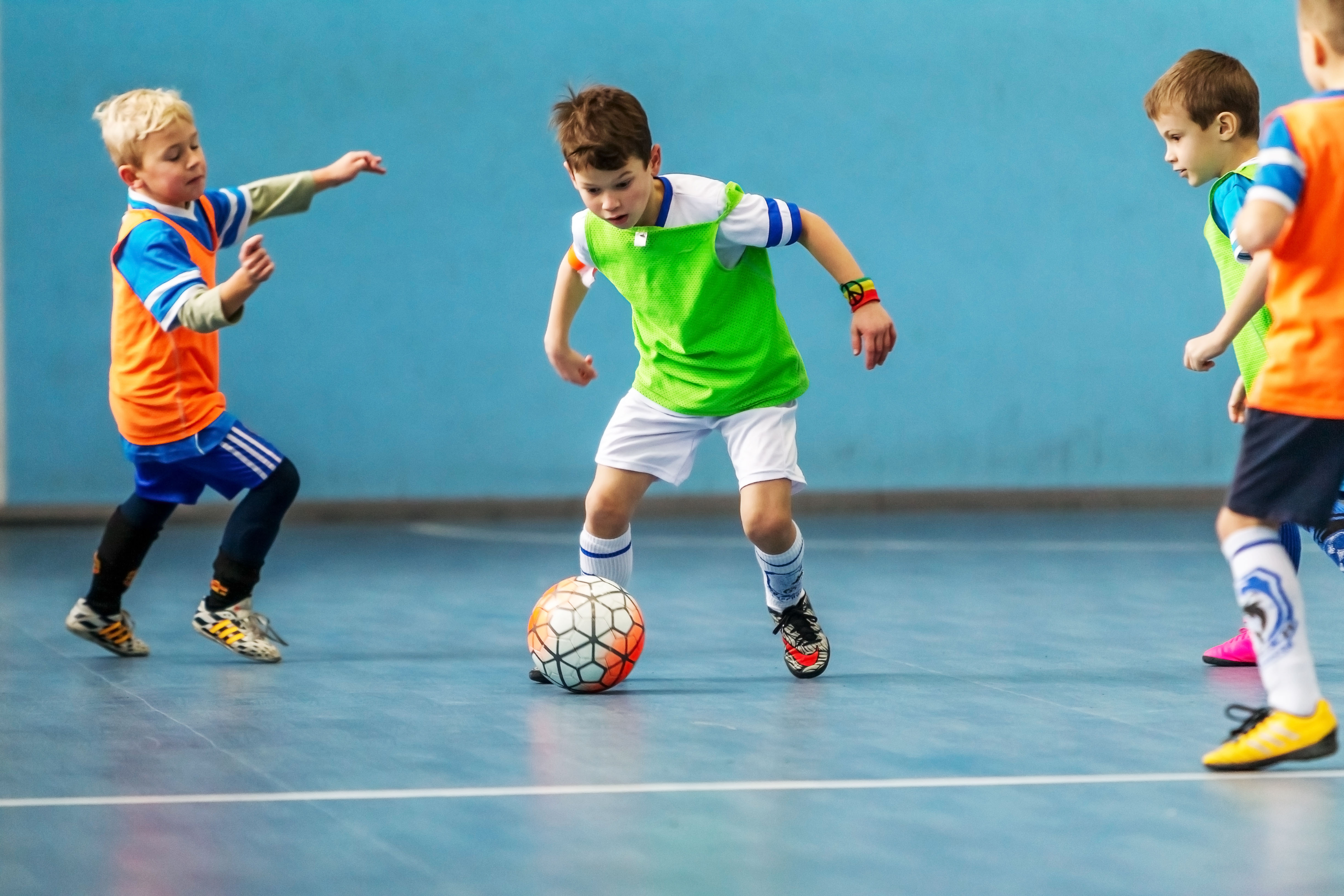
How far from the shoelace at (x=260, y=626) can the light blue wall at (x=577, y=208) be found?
366 centimetres

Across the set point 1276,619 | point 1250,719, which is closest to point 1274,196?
point 1276,619

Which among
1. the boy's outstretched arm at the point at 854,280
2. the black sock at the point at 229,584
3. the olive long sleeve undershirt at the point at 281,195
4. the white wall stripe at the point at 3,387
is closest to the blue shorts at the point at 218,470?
the black sock at the point at 229,584

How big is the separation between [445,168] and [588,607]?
4618mm

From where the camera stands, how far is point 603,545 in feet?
12.4

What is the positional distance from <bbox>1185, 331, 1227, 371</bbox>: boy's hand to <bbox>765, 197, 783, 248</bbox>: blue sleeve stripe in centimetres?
89

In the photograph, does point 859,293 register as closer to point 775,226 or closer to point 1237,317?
point 775,226

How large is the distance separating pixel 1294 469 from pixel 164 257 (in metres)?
2.50

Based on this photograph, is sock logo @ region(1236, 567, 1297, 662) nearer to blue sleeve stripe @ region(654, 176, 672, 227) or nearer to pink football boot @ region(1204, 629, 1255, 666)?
pink football boot @ region(1204, 629, 1255, 666)

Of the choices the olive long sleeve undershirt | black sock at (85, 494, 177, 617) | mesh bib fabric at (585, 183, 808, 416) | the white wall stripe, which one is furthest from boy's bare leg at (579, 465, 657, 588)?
the white wall stripe

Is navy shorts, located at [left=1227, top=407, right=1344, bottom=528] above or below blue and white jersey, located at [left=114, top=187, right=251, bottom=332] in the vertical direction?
below

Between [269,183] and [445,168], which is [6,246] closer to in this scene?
[445,168]

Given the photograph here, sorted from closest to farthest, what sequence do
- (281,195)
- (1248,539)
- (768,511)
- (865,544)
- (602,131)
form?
(1248,539) < (602,131) < (768,511) < (281,195) < (865,544)

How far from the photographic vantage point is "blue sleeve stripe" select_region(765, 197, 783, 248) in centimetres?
362

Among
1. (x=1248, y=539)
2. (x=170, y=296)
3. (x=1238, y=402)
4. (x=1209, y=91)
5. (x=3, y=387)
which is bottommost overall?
(x=3, y=387)
